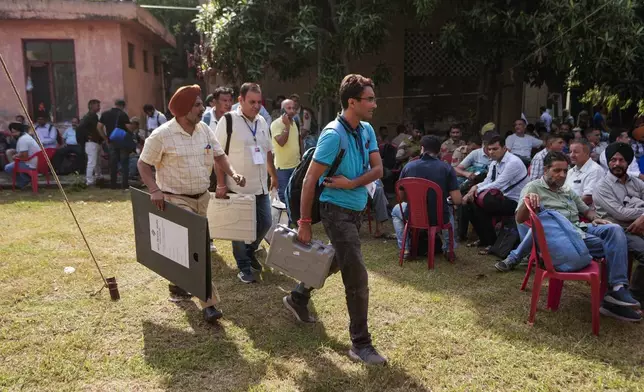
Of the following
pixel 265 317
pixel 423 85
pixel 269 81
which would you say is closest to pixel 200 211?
pixel 265 317

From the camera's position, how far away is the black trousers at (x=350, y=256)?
3287mm

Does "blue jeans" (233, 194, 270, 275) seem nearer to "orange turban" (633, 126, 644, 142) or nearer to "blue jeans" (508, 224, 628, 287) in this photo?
"blue jeans" (508, 224, 628, 287)

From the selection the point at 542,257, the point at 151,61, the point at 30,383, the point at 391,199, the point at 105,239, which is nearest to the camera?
the point at 30,383

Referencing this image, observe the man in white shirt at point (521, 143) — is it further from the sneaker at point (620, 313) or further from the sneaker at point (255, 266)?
the sneaker at point (255, 266)

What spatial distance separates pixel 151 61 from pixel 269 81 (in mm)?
6232

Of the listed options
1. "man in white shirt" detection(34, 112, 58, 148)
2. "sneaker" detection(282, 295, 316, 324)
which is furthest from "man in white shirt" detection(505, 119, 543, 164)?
"man in white shirt" detection(34, 112, 58, 148)

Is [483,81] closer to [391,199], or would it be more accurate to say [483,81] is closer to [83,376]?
[391,199]

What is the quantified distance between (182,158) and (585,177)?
12.4 feet

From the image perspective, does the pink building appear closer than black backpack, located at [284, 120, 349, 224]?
No

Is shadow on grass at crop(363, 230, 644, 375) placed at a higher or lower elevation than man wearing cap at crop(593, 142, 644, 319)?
lower

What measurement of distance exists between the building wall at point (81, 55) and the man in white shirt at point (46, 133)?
43.9 inches

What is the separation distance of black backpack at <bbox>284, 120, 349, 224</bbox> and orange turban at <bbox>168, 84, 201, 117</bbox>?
983 millimetres

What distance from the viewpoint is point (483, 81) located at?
1088 cm

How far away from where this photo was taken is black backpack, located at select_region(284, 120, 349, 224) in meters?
3.24
